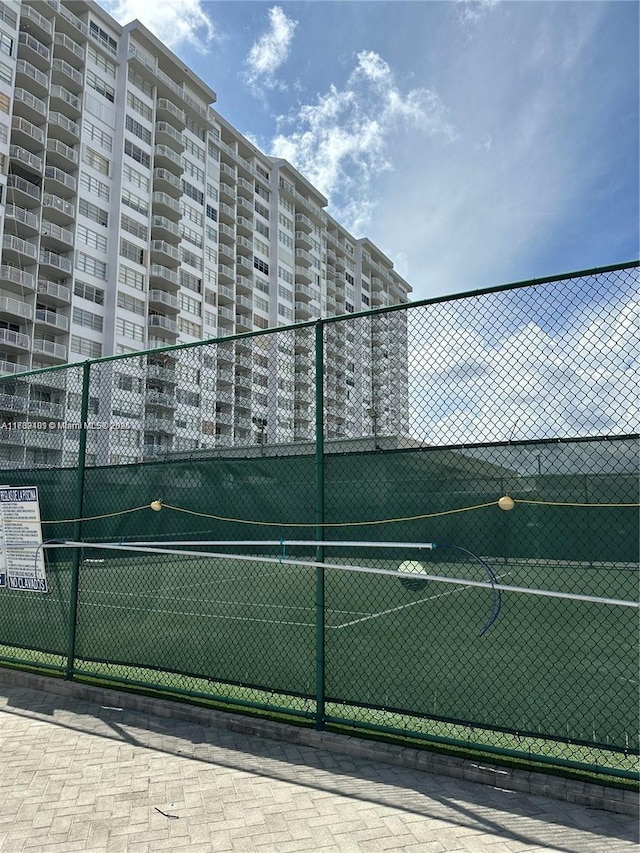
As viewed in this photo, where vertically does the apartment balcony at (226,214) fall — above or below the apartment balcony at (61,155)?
above

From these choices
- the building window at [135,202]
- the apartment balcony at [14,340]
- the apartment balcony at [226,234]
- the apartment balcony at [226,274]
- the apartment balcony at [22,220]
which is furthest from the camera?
the apartment balcony at [226,274]

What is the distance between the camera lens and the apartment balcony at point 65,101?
46.3 meters

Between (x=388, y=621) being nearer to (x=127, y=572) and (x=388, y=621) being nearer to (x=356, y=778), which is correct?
(x=127, y=572)

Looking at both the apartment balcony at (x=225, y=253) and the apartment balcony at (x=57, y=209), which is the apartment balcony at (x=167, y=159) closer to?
the apartment balcony at (x=225, y=253)

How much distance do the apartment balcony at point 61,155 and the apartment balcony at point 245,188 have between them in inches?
921

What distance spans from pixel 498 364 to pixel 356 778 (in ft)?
10.2

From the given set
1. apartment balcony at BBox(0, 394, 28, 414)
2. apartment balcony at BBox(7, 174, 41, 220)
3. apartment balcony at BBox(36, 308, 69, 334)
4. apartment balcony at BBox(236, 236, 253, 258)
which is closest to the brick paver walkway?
apartment balcony at BBox(0, 394, 28, 414)

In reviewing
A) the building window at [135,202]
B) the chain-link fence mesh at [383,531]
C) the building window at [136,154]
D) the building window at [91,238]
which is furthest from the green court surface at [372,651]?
the building window at [136,154]

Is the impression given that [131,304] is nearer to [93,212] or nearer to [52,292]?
[52,292]

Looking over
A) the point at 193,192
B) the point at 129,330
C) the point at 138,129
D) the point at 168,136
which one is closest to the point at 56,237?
the point at 129,330

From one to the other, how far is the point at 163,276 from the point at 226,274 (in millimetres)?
11323

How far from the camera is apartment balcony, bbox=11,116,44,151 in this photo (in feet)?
141

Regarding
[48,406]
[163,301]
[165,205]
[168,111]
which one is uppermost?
[168,111]

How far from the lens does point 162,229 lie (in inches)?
2169
